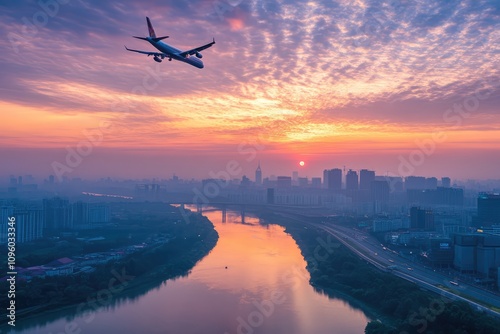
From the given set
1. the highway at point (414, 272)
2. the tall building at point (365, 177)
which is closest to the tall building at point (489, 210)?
the highway at point (414, 272)

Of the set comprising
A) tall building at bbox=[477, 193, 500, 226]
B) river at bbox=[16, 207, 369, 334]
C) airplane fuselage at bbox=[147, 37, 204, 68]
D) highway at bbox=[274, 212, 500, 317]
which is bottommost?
river at bbox=[16, 207, 369, 334]

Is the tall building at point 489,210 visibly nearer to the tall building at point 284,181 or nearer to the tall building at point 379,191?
the tall building at point 379,191

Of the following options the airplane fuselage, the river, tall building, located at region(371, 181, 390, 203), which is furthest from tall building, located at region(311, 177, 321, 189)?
the airplane fuselage

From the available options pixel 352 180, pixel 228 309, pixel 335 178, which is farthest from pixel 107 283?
pixel 335 178

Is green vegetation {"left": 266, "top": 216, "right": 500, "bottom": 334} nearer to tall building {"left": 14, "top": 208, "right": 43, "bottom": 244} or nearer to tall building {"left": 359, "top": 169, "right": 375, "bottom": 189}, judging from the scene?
tall building {"left": 14, "top": 208, "right": 43, "bottom": 244}

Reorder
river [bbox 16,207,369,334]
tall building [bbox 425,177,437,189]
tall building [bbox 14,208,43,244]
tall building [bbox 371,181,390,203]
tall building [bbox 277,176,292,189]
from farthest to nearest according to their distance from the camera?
tall building [bbox 277,176,292,189], tall building [bbox 425,177,437,189], tall building [bbox 371,181,390,203], tall building [bbox 14,208,43,244], river [bbox 16,207,369,334]

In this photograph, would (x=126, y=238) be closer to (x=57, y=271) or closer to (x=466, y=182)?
(x=57, y=271)
